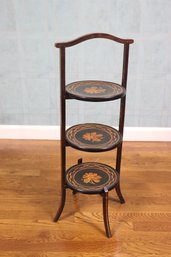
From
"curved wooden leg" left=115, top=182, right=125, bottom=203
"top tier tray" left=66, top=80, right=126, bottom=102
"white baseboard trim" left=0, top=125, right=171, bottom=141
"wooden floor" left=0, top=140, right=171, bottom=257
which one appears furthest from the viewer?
"white baseboard trim" left=0, top=125, right=171, bottom=141

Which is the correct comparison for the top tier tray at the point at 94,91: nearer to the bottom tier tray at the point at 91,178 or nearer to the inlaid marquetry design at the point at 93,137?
the inlaid marquetry design at the point at 93,137

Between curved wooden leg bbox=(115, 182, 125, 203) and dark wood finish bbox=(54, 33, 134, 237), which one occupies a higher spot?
dark wood finish bbox=(54, 33, 134, 237)

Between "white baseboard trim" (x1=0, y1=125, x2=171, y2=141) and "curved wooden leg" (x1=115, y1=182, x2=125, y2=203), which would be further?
"white baseboard trim" (x1=0, y1=125, x2=171, y2=141)

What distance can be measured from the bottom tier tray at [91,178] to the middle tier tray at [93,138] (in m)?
0.23

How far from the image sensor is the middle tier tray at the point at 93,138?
164 centimetres

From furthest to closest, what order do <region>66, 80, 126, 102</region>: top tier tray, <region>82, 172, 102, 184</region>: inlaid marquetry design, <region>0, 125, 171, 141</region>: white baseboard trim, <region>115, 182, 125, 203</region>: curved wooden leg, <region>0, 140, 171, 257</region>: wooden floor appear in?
1. <region>0, 125, 171, 141</region>: white baseboard trim
2. <region>115, 182, 125, 203</region>: curved wooden leg
3. <region>82, 172, 102, 184</region>: inlaid marquetry design
4. <region>0, 140, 171, 257</region>: wooden floor
5. <region>66, 80, 126, 102</region>: top tier tray

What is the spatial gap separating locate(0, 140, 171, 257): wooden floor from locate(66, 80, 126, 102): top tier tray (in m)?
0.71

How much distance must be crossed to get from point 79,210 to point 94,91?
0.71 metres

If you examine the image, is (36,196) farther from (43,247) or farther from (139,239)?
(139,239)

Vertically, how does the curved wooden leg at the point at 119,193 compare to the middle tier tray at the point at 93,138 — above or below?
below

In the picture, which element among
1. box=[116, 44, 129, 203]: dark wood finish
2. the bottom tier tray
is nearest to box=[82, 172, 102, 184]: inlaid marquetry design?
the bottom tier tray

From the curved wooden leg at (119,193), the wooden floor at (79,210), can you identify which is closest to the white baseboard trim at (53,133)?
the wooden floor at (79,210)

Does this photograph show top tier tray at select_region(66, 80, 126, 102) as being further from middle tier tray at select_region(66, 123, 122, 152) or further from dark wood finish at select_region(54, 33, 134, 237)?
middle tier tray at select_region(66, 123, 122, 152)

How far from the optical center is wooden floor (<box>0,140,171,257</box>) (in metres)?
1.68
